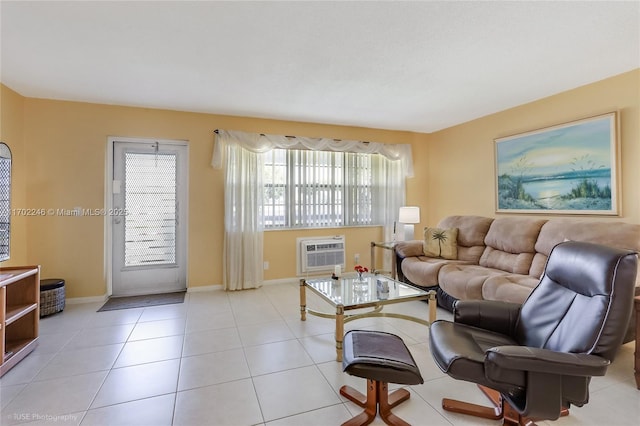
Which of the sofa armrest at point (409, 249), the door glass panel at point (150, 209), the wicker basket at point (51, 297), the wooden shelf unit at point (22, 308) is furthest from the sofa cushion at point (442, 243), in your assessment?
the wicker basket at point (51, 297)

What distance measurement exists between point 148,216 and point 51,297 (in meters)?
1.31

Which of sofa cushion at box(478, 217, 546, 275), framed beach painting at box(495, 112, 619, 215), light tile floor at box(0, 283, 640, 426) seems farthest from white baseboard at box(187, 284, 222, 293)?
framed beach painting at box(495, 112, 619, 215)

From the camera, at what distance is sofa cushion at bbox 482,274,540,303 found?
8.30 ft

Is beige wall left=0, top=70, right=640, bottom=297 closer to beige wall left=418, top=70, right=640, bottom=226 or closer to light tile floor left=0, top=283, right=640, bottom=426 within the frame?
beige wall left=418, top=70, right=640, bottom=226

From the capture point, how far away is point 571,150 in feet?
10.6

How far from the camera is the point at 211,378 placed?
2.06m

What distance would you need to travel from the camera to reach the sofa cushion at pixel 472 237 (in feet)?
12.4

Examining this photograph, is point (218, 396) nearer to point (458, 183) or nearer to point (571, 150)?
point (571, 150)

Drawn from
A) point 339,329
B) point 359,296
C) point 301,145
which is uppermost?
point 301,145

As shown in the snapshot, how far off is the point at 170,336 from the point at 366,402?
1.94 m

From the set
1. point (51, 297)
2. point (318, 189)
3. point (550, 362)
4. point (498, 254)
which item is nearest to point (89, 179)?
point (51, 297)

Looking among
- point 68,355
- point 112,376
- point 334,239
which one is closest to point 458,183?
point 334,239

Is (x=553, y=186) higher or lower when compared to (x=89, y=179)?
lower

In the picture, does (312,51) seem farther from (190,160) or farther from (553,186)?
(553,186)
